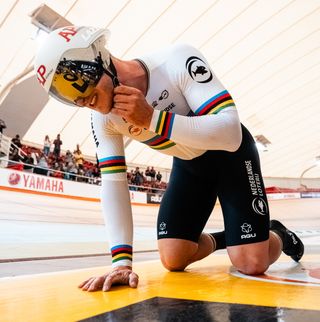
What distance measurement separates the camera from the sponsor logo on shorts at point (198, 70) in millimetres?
2457

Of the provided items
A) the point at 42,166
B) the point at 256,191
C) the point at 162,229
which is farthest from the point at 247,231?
the point at 42,166

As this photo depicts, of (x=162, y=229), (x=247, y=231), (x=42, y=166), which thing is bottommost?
(x=247, y=231)

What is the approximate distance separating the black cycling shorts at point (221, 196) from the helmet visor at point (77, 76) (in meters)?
1.25

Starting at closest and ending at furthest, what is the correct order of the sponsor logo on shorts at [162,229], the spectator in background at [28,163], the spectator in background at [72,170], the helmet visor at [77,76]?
1. the helmet visor at [77,76]
2. the sponsor logo on shorts at [162,229]
3. the spectator in background at [28,163]
4. the spectator in background at [72,170]

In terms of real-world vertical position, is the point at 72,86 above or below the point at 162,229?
above

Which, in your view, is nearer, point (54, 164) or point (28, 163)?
point (28, 163)

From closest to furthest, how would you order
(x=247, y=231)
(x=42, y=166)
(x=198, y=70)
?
(x=198, y=70), (x=247, y=231), (x=42, y=166)

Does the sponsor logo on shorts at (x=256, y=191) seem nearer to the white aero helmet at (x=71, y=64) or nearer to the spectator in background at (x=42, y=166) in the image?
the white aero helmet at (x=71, y=64)

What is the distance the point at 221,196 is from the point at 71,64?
163 centimetres

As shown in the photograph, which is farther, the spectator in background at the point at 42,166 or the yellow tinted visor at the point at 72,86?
the spectator in background at the point at 42,166

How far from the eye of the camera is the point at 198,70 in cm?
249

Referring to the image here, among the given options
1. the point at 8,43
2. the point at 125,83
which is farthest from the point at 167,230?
the point at 8,43

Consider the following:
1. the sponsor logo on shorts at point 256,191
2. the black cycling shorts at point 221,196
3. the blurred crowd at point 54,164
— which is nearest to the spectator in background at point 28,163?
the blurred crowd at point 54,164

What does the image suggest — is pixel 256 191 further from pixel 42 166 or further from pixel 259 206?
pixel 42 166
